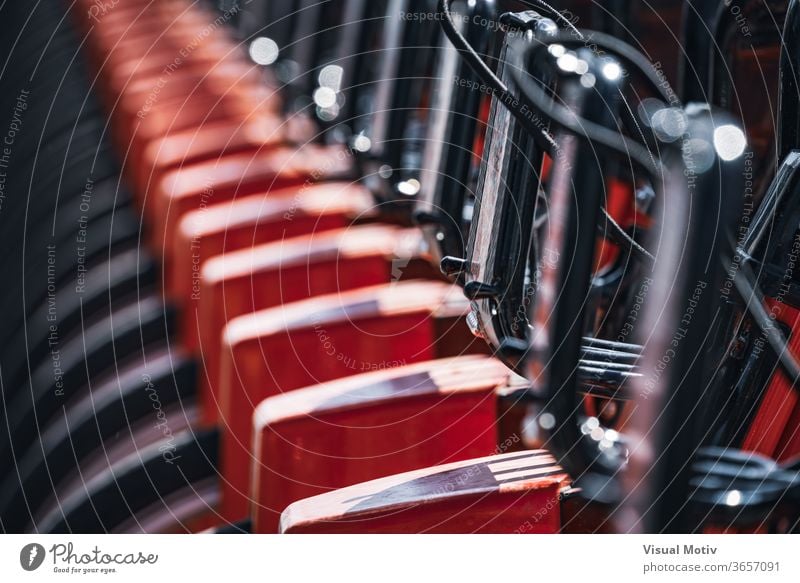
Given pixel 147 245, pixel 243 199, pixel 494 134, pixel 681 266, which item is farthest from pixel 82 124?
pixel 681 266

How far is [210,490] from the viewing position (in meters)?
0.49

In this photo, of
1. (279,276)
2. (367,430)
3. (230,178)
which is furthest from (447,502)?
(230,178)

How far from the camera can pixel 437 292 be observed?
482mm

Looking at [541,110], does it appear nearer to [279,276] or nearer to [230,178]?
[279,276]

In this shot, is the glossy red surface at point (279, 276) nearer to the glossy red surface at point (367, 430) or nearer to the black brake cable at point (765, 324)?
the glossy red surface at point (367, 430)

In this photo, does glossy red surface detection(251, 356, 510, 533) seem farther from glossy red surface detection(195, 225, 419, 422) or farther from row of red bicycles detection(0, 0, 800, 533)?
glossy red surface detection(195, 225, 419, 422)

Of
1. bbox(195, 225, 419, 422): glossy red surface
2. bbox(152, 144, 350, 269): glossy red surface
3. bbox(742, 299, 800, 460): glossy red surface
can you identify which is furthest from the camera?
bbox(152, 144, 350, 269): glossy red surface

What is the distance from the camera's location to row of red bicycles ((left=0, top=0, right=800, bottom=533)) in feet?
0.91

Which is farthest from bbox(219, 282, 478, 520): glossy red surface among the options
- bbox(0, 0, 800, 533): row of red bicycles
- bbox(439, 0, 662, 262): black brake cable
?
bbox(439, 0, 662, 262): black brake cable

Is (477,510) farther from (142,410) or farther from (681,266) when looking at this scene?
(142,410)

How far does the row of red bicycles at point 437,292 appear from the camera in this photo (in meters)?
A: 0.28

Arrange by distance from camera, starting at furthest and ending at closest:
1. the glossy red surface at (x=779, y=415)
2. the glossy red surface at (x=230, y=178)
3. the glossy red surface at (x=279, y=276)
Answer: the glossy red surface at (x=230, y=178)
the glossy red surface at (x=279, y=276)
the glossy red surface at (x=779, y=415)

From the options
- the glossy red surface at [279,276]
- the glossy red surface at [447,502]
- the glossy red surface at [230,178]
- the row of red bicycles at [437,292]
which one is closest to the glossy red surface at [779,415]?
the row of red bicycles at [437,292]

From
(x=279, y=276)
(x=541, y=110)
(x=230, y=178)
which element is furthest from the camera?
(x=230, y=178)
